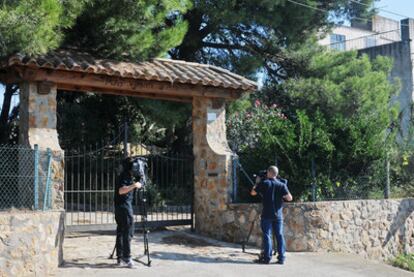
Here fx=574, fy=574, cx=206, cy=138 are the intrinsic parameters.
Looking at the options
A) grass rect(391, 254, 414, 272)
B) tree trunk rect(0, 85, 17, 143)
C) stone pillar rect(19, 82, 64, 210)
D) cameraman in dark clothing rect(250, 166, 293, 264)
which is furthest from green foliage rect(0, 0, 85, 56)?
grass rect(391, 254, 414, 272)

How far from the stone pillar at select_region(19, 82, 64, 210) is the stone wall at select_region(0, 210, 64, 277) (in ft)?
3.88

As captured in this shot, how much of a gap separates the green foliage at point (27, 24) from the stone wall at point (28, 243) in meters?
2.54

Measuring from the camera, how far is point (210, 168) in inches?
478

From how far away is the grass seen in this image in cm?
1201

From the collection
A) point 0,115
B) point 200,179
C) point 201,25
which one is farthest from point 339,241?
point 0,115

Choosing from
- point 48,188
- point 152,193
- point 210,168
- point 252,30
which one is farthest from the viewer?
point 252,30

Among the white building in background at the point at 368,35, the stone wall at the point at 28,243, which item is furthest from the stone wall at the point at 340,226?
the white building in background at the point at 368,35

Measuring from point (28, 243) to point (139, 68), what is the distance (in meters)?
4.32

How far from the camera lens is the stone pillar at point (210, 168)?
11.9 metres

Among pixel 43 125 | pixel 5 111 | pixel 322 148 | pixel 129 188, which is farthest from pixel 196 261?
pixel 5 111

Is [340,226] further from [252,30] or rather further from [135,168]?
[252,30]

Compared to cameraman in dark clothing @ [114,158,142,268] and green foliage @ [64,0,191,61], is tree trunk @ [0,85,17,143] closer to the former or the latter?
green foliage @ [64,0,191,61]

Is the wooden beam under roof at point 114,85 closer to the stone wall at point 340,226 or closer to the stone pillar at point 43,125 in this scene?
the stone pillar at point 43,125

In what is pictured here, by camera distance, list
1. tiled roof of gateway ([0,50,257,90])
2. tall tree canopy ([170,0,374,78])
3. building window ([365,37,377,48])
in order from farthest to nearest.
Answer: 1. building window ([365,37,377,48])
2. tall tree canopy ([170,0,374,78])
3. tiled roof of gateway ([0,50,257,90])
